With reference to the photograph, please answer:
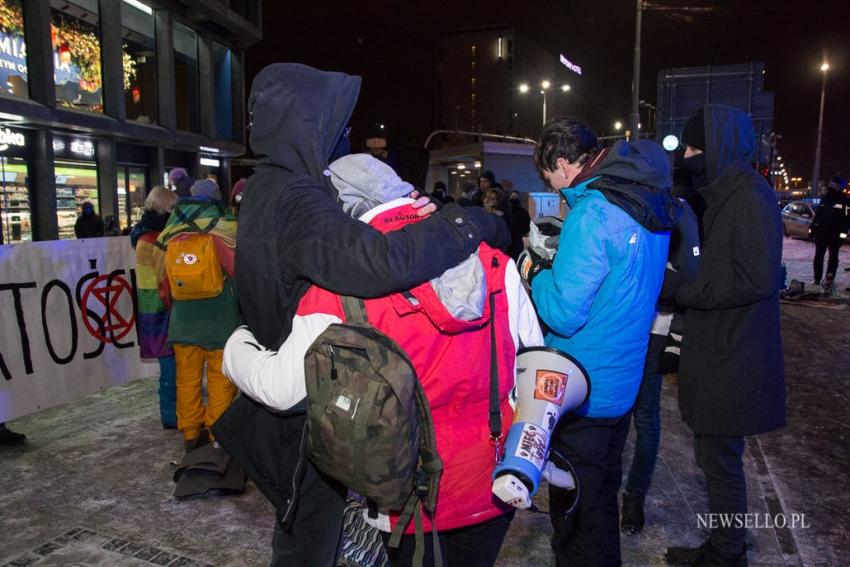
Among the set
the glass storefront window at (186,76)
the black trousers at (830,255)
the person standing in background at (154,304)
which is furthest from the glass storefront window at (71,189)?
the black trousers at (830,255)

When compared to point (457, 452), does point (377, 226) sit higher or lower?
higher

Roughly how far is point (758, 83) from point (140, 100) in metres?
Answer: 17.1

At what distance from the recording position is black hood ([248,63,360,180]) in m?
1.78

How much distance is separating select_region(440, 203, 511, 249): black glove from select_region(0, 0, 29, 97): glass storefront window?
589 inches

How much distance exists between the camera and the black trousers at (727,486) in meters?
2.86

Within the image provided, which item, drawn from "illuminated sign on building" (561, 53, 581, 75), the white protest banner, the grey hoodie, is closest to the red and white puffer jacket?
the grey hoodie

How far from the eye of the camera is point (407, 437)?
147 centimetres

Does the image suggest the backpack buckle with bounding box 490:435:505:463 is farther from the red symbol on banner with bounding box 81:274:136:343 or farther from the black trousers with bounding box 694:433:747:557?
the red symbol on banner with bounding box 81:274:136:343

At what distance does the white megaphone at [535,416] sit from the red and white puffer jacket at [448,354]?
0.06 meters

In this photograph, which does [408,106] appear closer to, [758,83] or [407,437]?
[758,83]

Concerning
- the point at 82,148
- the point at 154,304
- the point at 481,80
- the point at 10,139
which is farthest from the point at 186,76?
the point at 481,80

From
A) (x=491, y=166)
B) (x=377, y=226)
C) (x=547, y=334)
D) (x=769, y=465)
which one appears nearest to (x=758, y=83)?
(x=769, y=465)

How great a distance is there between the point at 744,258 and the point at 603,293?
33.5 inches

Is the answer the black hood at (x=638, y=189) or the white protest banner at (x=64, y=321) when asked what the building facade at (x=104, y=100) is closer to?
the white protest banner at (x=64, y=321)
